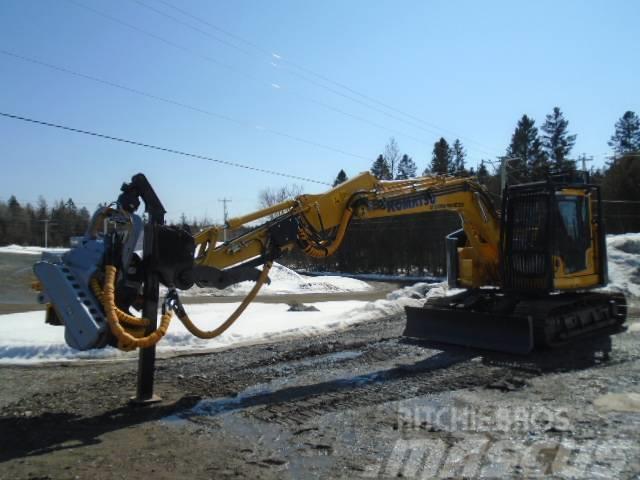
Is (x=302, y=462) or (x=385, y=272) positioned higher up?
(x=385, y=272)

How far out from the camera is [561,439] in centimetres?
537

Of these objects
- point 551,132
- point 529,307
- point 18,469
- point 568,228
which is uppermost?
point 551,132

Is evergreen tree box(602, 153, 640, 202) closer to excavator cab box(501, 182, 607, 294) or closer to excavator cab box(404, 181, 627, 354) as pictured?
excavator cab box(404, 181, 627, 354)

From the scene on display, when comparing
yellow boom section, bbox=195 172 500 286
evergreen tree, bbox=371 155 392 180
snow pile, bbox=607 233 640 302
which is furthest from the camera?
evergreen tree, bbox=371 155 392 180

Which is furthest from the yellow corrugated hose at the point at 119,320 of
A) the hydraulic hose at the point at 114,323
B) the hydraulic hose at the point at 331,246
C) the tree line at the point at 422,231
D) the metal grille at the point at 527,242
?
the tree line at the point at 422,231

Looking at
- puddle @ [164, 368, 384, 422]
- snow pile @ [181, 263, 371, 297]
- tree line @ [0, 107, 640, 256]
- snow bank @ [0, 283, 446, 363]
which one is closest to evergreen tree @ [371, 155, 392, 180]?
tree line @ [0, 107, 640, 256]

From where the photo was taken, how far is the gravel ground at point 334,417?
16.0 ft

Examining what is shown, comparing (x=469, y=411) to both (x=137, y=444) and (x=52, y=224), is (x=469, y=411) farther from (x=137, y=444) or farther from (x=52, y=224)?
(x=52, y=224)

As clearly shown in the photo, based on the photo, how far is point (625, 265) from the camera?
2106 centimetres

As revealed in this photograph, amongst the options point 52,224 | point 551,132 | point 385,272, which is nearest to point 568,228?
point 385,272

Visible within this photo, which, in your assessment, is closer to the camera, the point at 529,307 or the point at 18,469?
the point at 18,469

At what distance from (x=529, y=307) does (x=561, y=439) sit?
453cm

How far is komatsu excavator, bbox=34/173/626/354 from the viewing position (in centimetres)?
593

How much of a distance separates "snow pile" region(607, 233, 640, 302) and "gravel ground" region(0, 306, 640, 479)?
10.3 m
